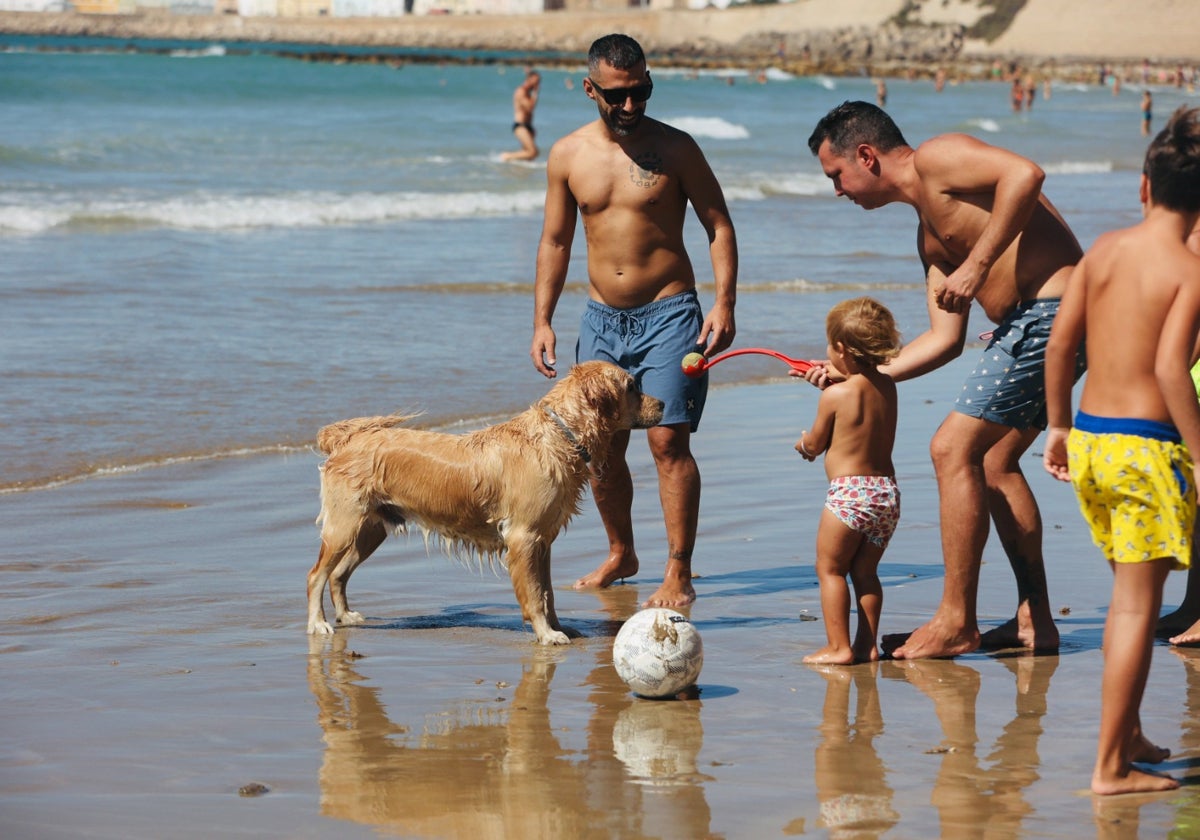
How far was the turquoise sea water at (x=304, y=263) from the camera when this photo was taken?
1138 cm

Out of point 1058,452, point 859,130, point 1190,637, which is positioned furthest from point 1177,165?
point 1190,637

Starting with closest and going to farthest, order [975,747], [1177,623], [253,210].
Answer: [975,747] < [1177,623] < [253,210]

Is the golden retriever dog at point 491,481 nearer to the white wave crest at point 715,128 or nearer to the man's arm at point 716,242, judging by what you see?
the man's arm at point 716,242

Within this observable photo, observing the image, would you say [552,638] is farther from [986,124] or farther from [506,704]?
[986,124]

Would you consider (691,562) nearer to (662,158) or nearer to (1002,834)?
(662,158)

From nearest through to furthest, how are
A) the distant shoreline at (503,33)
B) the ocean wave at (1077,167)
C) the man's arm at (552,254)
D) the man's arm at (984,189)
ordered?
the man's arm at (984,189) < the man's arm at (552,254) < the ocean wave at (1077,167) < the distant shoreline at (503,33)

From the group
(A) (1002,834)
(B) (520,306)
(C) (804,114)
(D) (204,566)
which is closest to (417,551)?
(D) (204,566)

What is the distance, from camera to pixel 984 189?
5.78 metres

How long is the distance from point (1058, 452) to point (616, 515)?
3131 millimetres

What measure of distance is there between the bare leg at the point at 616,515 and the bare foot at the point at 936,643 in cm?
Result: 171

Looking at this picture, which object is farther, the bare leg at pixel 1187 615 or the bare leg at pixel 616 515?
the bare leg at pixel 616 515

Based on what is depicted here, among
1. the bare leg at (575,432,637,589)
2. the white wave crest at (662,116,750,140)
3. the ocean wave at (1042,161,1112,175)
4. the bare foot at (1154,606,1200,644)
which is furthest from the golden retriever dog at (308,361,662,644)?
the white wave crest at (662,116,750,140)

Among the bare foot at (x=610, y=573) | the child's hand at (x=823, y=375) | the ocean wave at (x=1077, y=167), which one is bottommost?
the ocean wave at (x=1077, y=167)

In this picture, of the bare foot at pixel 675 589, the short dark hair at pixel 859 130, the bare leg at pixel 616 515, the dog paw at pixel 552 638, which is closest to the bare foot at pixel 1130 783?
the dog paw at pixel 552 638
